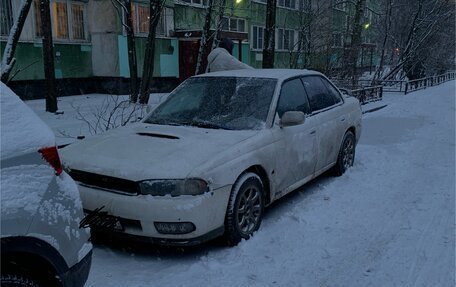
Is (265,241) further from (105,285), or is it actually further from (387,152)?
(387,152)

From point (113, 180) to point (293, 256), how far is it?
68.0 inches

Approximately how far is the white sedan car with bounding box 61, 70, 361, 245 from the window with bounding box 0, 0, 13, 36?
473 inches

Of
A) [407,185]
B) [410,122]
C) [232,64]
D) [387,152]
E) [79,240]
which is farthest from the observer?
[410,122]

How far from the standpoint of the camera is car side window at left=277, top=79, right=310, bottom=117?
5.19 metres

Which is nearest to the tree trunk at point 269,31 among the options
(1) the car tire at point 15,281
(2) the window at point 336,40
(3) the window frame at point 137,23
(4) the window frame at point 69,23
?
(2) the window at point 336,40

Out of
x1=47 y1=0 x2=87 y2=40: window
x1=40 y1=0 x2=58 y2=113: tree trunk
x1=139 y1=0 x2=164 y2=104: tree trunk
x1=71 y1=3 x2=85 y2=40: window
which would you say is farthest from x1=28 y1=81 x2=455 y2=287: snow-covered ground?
x1=71 y1=3 x2=85 y2=40: window

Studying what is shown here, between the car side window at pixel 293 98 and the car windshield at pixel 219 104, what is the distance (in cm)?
16

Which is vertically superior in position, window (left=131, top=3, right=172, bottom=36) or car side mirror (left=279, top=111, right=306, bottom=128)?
window (left=131, top=3, right=172, bottom=36)

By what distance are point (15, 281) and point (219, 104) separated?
10.5 ft

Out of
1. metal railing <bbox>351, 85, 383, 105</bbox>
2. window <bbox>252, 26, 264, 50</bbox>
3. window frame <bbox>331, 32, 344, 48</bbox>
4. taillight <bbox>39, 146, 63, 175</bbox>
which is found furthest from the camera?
window <bbox>252, 26, 264, 50</bbox>

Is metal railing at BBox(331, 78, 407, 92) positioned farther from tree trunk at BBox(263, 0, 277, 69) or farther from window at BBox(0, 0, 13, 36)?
window at BBox(0, 0, 13, 36)

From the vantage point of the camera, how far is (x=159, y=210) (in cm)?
369

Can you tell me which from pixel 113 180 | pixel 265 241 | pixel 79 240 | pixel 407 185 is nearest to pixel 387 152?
pixel 407 185

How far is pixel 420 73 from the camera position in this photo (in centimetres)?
3023
